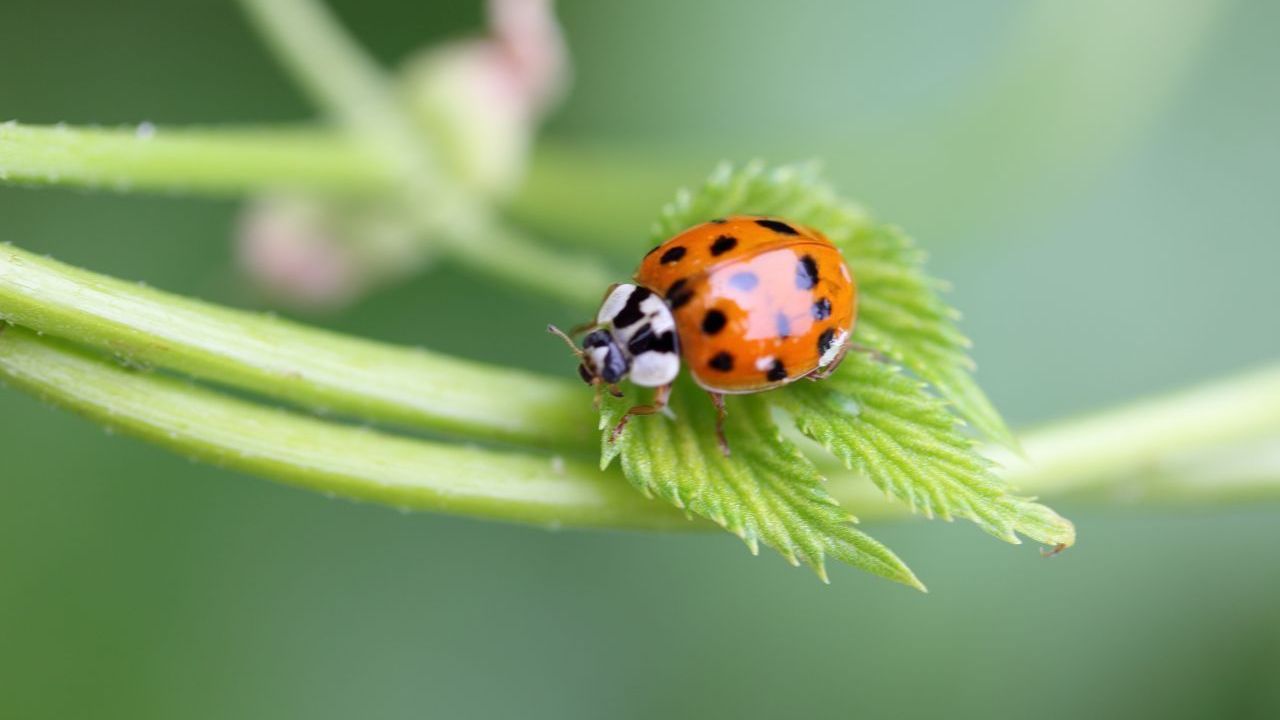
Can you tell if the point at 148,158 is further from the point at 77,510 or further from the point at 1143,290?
the point at 1143,290

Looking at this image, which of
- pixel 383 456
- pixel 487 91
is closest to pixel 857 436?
pixel 383 456

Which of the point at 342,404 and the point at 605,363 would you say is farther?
the point at 605,363

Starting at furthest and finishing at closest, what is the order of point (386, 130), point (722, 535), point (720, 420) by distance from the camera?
1. point (722, 535)
2. point (386, 130)
3. point (720, 420)

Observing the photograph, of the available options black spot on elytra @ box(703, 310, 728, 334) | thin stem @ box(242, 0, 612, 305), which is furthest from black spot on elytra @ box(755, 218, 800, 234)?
thin stem @ box(242, 0, 612, 305)

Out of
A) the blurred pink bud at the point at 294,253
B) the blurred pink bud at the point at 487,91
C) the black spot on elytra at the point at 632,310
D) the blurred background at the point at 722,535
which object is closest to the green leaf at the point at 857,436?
the black spot on elytra at the point at 632,310

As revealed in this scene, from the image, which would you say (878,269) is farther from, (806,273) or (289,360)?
(289,360)

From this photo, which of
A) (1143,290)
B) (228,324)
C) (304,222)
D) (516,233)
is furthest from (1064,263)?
(228,324)

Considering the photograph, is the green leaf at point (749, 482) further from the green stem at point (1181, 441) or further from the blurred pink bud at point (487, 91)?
the blurred pink bud at point (487, 91)
